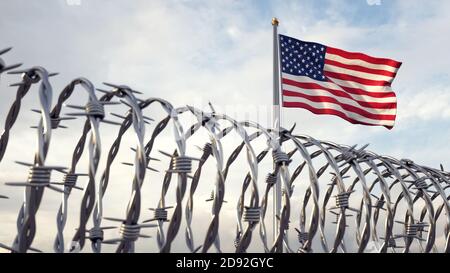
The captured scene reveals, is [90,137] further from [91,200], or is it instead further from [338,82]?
[338,82]

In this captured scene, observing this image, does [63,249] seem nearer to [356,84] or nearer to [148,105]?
[148,105]

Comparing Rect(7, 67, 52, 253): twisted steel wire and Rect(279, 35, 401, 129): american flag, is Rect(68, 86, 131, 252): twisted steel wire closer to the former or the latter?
Rect(7, 67, 52, 253): twisted steel wire

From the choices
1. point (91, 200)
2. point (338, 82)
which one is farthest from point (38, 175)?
point (338, 82)

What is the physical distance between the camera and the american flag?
1872 cm

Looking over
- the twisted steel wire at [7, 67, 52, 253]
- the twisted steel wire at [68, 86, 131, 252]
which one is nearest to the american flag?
the twisted steel wire at [68, 86, 131, 252]

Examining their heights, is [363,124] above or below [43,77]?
above

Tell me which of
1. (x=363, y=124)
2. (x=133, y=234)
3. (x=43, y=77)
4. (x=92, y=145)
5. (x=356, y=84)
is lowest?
(x=133, y=234)

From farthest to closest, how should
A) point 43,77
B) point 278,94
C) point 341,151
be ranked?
point 278,94
point 341,151
point 43,77

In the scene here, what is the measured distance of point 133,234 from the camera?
7.56 metres

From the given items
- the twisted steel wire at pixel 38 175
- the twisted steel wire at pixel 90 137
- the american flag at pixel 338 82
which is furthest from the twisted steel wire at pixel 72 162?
the american flag at pixel 338 82

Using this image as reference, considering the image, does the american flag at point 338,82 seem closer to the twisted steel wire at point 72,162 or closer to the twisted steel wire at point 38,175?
the twisted steel wire at point 72,162

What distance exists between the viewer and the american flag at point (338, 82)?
18719mm
